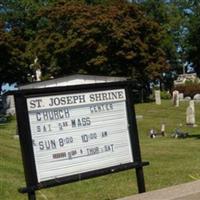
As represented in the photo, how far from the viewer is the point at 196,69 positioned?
9969 centimetres

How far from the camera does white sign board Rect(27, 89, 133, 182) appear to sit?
7.75 metres

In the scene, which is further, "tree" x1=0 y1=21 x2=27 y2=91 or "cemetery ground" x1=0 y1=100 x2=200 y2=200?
"tree" x1=0 y1=21 x2=27 y2=91

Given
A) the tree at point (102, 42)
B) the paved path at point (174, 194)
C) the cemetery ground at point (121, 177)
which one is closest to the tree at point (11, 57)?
the tree at point (102, 42)

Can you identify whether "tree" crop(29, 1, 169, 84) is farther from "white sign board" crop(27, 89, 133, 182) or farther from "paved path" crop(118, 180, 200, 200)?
"paved path" crop(118, 180, 200, 200)

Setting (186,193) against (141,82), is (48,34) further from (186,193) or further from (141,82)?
(186,193)

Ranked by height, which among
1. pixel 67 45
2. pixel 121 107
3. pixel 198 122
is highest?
pixel 67 45

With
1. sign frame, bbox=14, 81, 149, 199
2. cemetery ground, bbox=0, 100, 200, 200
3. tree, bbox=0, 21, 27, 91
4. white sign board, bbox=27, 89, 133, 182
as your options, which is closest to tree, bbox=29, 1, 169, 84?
tree, bbox=0, 21, 27, 91

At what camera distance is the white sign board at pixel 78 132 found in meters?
7.75

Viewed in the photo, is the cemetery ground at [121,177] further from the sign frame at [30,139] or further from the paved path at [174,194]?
the sign frame at [30,139]

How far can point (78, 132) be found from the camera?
8094 mm

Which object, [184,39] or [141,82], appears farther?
[184,39]

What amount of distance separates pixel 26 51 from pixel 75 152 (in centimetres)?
6332

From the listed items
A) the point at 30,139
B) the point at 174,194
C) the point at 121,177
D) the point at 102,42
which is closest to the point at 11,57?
the point at 102,42

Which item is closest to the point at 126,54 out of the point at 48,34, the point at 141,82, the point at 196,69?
the point at 141,82
